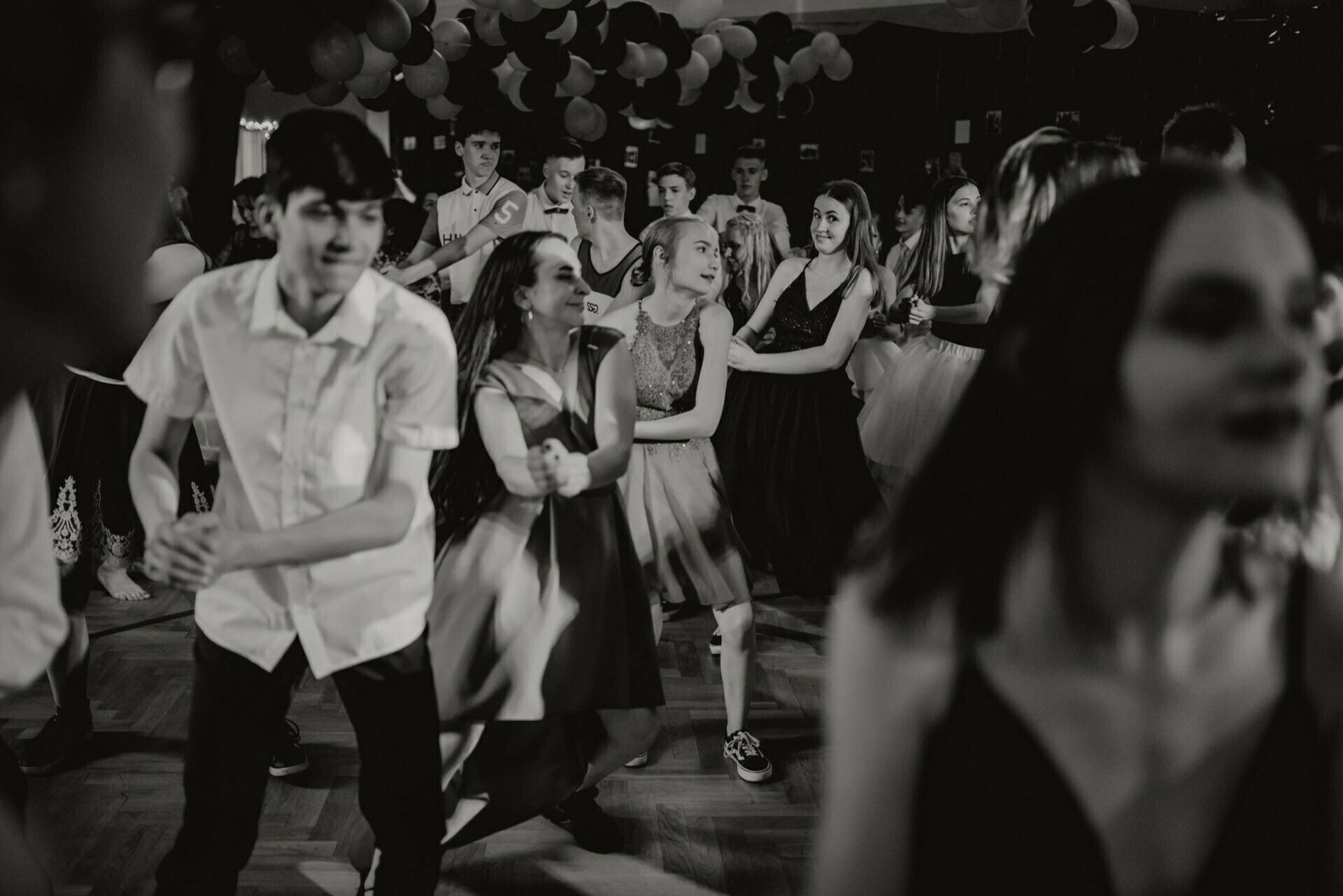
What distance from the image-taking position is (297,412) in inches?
64.8

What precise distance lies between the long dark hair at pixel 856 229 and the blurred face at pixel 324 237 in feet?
8.03

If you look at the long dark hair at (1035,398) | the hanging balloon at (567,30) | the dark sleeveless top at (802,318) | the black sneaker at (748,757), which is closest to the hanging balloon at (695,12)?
the hanging balloon at (567,30)

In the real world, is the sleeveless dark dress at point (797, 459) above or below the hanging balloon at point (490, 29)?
below

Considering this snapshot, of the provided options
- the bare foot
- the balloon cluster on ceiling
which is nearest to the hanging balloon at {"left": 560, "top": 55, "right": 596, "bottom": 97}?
the balloon cluster on ceiling

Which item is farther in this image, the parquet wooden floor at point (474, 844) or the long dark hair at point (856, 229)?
the long dark hair at point (856, 229)

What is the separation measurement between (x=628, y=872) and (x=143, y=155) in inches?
83.7

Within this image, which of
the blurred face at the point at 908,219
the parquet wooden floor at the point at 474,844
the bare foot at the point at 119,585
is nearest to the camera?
the parquet wooden floor at the point at 474,844

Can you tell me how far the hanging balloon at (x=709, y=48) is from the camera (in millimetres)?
7227

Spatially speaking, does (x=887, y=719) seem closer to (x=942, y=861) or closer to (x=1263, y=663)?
(x=942, y=861)

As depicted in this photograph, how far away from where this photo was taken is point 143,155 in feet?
1.87

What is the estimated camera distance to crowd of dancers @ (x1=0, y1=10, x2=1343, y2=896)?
0.76 meters

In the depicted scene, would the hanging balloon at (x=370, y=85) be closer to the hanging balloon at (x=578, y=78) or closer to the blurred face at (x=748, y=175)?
the hanging balloon at (x=578, y=78)

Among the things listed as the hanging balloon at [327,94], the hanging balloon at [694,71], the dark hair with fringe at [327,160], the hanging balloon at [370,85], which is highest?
the hanging balloon at [694,71]

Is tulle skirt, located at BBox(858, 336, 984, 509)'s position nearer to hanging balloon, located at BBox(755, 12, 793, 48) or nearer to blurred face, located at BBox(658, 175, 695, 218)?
blurred face, located at BBox(658, 175, 695, 218)
